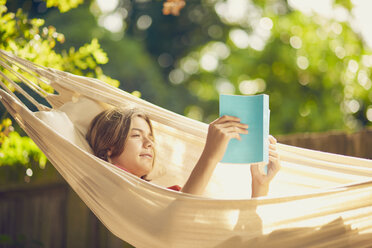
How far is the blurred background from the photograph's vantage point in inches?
329

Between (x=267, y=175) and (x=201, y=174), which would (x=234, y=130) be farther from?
(x=267, y=175)

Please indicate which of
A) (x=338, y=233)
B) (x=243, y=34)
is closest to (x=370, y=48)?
(x=243, y=34)

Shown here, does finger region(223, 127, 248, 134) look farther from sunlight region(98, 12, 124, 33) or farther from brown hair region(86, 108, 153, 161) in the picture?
sunlight region(98, 12, 124, 33)

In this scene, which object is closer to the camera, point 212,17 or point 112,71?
point 112,71

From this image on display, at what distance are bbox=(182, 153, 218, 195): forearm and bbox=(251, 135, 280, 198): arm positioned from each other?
0.34m

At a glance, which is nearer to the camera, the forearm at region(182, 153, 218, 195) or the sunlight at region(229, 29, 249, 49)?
the forearm at region(182, 153, 218, 195)

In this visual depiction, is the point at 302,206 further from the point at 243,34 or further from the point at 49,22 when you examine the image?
the point at 243,34

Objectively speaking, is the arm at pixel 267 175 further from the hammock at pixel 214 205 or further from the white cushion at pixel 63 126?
the white cushion at pixel 63 126

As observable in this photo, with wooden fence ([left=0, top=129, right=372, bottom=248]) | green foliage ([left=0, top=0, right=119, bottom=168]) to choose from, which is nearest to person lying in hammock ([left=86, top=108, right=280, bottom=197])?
green foliage ([left=0, top=0, right=119, bottom=168])

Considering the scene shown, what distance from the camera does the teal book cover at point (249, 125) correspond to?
1342 millimetres

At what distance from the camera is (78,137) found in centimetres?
183

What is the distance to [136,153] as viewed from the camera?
69.6 inches

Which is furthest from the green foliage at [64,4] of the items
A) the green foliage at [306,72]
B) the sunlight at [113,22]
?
the sunlight at [113,22]

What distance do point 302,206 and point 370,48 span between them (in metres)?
7.90
